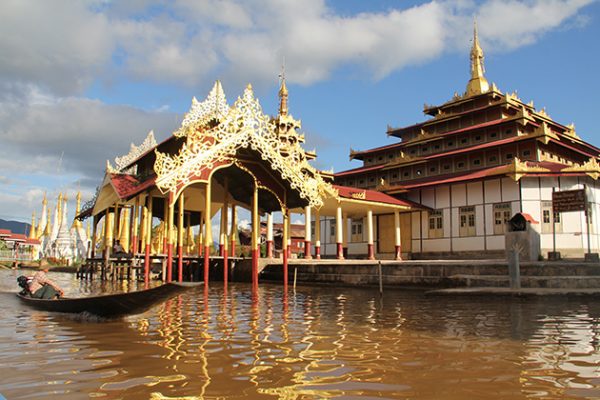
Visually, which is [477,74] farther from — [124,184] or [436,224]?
[124,184]

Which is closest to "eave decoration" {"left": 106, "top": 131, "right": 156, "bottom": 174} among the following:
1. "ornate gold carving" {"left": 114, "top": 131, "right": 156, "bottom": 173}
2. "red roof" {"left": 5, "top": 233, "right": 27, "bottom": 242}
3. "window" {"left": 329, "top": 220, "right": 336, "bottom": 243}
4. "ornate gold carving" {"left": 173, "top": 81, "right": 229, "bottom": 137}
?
"ornate gold carving" {"left": 114, "top": 131, "right": 156, "bottom": 173}

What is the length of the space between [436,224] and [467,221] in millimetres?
2367

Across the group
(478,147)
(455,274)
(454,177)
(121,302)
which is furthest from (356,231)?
(121,302)

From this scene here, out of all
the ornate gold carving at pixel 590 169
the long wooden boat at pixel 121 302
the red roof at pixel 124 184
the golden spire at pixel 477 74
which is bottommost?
the long wooden boat at pixel 121 302

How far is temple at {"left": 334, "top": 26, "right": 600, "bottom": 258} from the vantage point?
2964 cm

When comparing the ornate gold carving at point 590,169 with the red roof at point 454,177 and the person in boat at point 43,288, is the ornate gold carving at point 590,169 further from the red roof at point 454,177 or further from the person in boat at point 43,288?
the person in boat at point 43,288

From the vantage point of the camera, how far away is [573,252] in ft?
94.8

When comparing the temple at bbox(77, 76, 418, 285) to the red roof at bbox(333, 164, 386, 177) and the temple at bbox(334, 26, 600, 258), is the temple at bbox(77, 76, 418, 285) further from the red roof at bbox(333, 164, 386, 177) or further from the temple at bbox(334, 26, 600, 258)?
the red roof at bbox(333, 164, 386, 177)

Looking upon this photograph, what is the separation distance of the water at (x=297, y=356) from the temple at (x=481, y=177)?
1903 cm

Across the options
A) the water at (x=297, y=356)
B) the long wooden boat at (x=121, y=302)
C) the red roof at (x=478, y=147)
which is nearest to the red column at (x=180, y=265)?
the water at (x=297, y=356)

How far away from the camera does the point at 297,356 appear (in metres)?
6.08

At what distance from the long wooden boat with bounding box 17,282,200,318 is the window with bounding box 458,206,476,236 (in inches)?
1088

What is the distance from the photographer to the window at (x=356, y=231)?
38562mm

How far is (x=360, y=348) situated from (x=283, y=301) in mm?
7847
